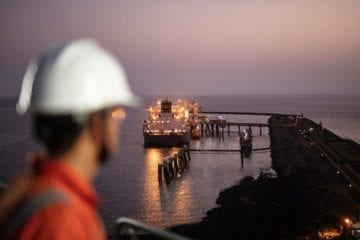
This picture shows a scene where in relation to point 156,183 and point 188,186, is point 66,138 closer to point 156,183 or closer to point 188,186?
point 188,186

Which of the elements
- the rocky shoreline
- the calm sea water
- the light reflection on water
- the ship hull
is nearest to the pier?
the light reflection on water

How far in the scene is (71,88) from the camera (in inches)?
62.1

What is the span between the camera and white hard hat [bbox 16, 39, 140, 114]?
5.15 ft

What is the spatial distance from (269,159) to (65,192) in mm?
65007

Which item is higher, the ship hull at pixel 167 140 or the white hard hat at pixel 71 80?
the white hard hat at pixel 71 80

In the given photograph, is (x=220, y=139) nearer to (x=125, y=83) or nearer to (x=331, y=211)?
(x=331, y=211)

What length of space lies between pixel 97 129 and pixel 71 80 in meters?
0.23

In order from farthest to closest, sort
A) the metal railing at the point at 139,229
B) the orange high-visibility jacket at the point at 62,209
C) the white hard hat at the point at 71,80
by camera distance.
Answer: the metal railing at the point at 139,229
the white hard hat at the point at 71,80
the orange high-visibility jacket at the point at 62,209

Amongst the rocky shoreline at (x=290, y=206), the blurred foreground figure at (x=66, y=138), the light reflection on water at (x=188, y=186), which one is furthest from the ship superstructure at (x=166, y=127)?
the blurred foreground figure at (x=66, y=138)

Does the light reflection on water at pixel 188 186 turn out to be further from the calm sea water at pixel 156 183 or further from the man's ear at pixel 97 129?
the man's ear at pixel 97 129

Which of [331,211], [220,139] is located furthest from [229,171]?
[220,139]

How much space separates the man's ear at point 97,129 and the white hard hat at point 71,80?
0.05 m

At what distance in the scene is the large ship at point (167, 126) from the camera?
2891 inches

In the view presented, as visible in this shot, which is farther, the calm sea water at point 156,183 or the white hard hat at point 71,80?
the calm sea water at point 156,183
